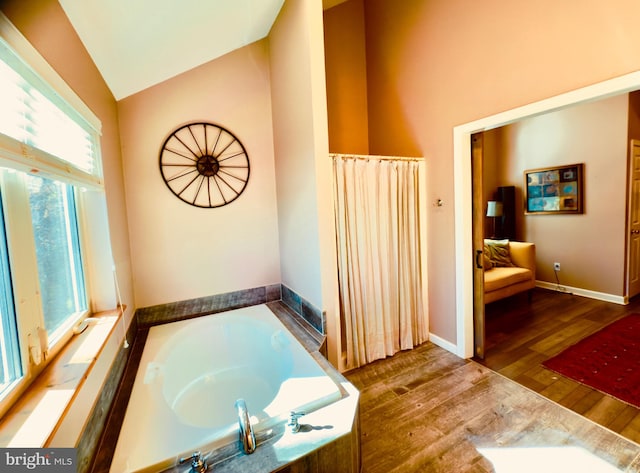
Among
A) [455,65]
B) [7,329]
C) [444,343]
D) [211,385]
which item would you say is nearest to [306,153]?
[455,65]

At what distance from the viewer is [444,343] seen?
8.37ft

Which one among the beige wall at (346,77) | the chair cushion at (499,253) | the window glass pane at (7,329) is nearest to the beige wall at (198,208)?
the beige wall at (346,77)

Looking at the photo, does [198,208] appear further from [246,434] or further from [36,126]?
[246,434]

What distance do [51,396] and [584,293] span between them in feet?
17.4

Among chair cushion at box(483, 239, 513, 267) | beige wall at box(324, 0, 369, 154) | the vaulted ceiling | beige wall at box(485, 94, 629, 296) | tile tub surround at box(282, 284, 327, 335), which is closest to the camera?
the vaulted ceiling

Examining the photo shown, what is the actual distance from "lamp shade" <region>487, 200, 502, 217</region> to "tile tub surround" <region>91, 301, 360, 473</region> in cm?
412

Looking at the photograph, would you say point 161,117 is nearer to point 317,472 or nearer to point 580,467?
point 317,472

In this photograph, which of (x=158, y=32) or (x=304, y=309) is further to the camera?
(x=304, y=309)

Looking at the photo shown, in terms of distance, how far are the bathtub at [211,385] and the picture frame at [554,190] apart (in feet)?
14.0

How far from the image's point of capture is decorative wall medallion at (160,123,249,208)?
2422 millimetres

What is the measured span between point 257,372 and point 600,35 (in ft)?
9.82

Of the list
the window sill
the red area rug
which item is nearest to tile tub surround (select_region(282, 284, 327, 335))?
the window sill

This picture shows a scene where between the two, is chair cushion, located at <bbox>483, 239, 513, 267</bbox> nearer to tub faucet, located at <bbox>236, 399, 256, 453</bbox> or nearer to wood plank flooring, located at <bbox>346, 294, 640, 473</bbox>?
wood plank flooring, located at <bbox>346, 294, 640, 473</bbox>

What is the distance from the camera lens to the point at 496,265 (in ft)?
12.2
